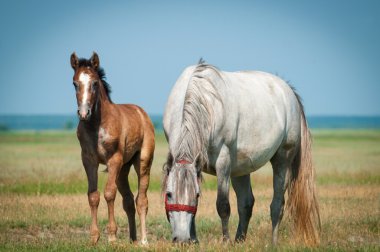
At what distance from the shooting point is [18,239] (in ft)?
34.1

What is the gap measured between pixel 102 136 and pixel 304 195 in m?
3.39

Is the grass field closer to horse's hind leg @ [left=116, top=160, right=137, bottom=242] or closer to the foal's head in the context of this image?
horse's hind leg @ [left=116, top=160, right=137, bottom=242]

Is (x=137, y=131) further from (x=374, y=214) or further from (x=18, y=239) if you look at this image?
(x=374, y=214)

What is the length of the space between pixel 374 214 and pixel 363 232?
1.82m

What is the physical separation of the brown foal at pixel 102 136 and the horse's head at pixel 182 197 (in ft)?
6.24

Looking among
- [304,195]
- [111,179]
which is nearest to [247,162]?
[304,195]

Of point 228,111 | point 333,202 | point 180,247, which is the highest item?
point 228,111

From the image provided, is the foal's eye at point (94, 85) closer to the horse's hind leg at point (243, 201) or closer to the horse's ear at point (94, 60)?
the horse's ear at point (94, 60)

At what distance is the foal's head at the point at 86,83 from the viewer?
8656mm

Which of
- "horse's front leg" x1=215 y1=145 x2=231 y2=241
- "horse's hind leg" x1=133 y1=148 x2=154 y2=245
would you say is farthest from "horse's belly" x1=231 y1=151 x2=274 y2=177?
"horse's hind leg" x1=133 y1=148 x2=154 y2=245

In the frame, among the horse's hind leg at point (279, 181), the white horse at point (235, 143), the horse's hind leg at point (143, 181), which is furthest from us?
the horse's hind leg at point (279, 181)

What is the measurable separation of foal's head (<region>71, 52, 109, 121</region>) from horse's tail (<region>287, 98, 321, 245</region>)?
3.42m

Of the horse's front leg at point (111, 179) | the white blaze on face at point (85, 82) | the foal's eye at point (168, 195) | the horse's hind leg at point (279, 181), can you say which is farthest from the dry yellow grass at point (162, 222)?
the white blaze on face at point (85, 82)

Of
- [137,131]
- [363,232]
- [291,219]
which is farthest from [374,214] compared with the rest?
[137,131]
